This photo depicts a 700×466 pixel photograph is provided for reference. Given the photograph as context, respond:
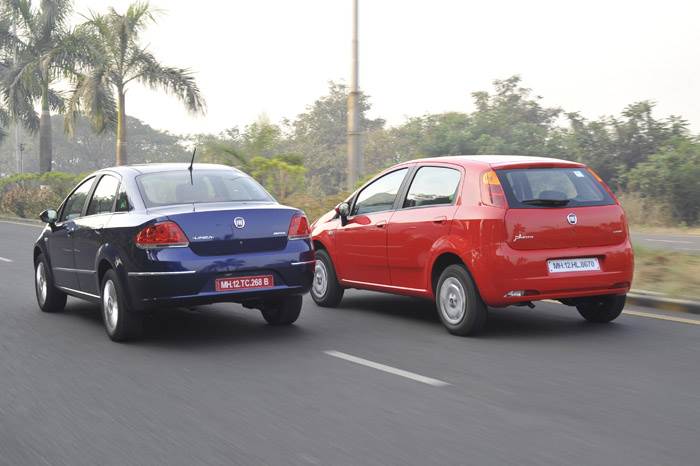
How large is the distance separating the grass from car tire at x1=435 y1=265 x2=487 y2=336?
3114 mm

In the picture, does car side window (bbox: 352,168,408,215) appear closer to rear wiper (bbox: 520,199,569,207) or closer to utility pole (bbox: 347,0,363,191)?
rear wiper (bbox: 520,199,569,207)

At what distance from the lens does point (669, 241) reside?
21844mm

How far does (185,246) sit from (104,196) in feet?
5.58

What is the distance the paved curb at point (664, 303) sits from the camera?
9.91 metres

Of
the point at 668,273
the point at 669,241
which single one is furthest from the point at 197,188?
the point at 669,241

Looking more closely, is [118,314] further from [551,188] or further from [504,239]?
[551,188]

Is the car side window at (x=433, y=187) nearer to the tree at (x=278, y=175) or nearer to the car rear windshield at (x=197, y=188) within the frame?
the car rear windshield at (x=197, y=188)

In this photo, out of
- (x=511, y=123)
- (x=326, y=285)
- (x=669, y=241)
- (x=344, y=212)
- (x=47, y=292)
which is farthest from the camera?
(x=511, y=123)

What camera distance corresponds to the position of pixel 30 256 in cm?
1820

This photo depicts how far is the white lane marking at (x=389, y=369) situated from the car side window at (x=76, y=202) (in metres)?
3.58

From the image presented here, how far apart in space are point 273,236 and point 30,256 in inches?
436

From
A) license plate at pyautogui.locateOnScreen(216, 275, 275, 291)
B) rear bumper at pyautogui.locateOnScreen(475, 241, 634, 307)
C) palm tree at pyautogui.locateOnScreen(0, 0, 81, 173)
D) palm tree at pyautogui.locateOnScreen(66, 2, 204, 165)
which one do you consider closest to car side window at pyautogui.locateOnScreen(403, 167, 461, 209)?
rear bumper at pyautogui.locateOnScreen(475, 241, 634, 307)

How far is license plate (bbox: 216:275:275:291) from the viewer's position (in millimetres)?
8234

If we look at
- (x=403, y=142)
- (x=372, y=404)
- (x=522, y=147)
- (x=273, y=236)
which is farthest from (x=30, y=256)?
(x=403, y=142)
